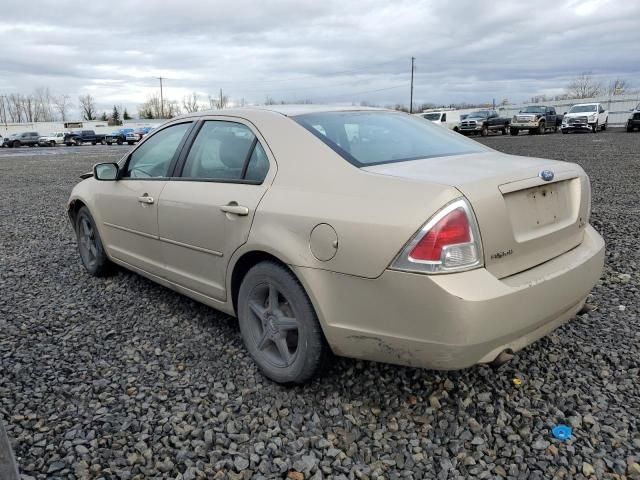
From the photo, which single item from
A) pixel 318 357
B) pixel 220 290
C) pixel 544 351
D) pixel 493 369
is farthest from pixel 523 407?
pixel 220 290

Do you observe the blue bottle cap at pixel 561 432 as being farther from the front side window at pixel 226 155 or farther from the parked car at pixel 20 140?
the parked car at pixel 20 140

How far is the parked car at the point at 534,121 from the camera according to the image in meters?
33.1

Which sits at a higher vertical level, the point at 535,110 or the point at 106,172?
the point at 535,110

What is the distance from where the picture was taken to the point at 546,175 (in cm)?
255

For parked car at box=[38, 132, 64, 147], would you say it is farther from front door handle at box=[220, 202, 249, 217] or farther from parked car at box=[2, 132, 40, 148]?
front door handle at box=[220, 202, 249, 217]

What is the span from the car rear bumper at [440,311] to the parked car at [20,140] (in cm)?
5432

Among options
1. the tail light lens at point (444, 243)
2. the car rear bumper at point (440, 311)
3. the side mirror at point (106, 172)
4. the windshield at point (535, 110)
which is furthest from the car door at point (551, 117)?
the tail light lens at point (444, 243)

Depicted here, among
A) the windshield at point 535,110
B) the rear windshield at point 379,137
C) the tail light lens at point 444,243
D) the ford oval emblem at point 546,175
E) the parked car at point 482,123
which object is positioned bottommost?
the tail light lens at point 444,243

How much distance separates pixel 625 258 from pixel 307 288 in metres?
3.80

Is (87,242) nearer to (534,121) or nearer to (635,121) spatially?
(534,121)

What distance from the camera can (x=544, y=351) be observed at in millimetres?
3172

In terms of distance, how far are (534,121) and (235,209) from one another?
111ft

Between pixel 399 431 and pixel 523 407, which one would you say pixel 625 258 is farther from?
pixel 399 431

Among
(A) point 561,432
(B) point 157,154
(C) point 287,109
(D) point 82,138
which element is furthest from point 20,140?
(A) point 561,432
